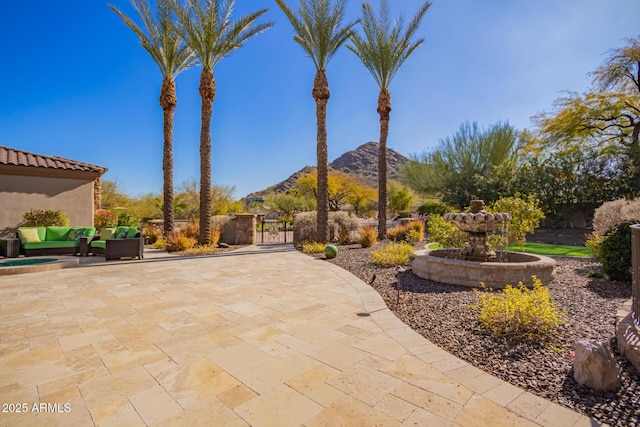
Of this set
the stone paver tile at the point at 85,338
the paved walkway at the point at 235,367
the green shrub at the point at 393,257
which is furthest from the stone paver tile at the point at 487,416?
the green shrub at the point at 393,257

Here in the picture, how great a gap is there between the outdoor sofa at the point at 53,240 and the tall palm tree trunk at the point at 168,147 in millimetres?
2797

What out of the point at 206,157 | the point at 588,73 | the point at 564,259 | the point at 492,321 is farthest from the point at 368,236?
the point at 588,73

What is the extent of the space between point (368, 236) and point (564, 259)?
5.78 metres

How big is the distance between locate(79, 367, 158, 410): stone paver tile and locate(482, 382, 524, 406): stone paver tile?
254cm

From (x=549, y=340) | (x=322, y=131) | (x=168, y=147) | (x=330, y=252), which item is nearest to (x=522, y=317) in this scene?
(x=549, y=340)

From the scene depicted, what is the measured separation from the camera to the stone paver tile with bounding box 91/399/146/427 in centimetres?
187

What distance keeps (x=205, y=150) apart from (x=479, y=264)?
10425 mm

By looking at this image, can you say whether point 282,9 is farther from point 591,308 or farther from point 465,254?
point 591,308

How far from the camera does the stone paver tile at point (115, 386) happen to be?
2148 millimetres

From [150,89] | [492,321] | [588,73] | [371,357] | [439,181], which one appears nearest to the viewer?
[371,357]

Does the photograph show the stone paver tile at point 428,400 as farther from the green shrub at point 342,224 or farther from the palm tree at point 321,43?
the green shrub at point 342,224

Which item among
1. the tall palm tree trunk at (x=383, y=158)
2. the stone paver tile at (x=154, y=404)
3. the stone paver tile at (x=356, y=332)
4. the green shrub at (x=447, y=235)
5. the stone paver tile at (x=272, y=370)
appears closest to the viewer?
the stone paver tile at (x=154, y=404)

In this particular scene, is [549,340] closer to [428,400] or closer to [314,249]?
[428,400]

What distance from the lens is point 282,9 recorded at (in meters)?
11.3
